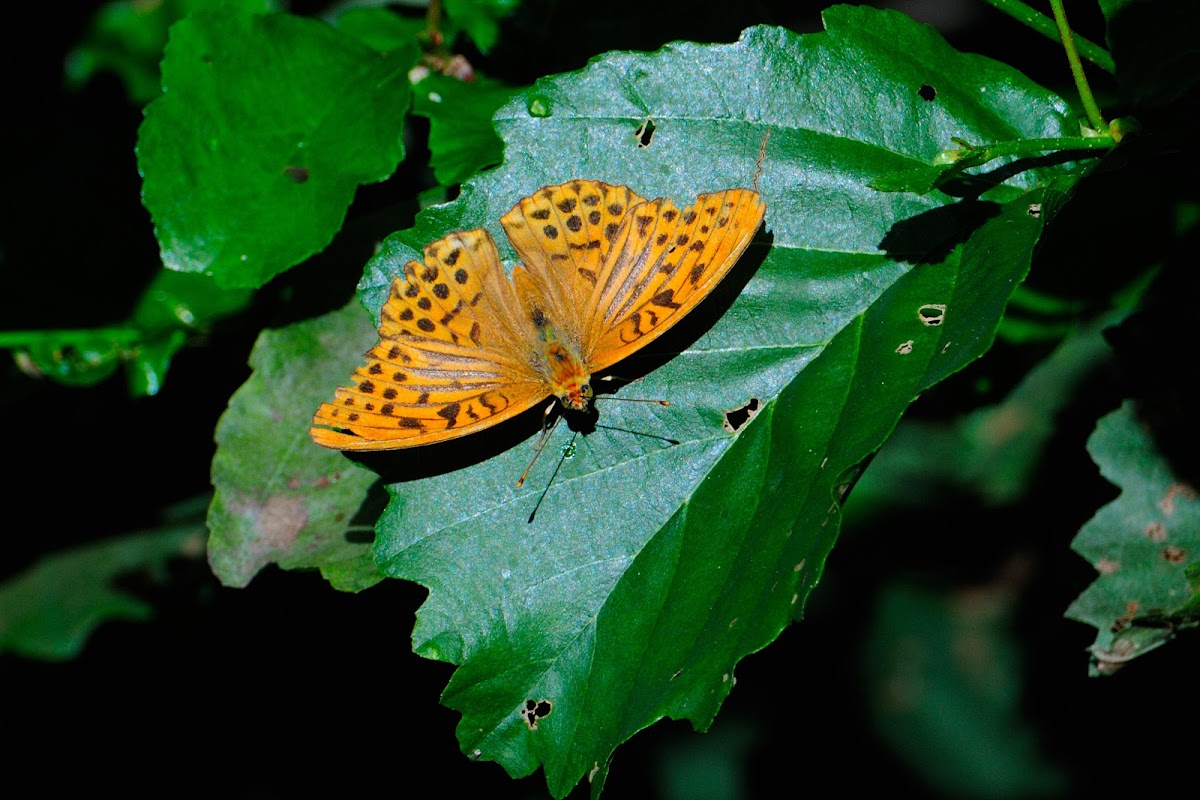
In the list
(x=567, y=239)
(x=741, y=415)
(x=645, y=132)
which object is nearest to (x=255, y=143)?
(x=567, y=239)

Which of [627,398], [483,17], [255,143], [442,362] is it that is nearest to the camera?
[627,398]

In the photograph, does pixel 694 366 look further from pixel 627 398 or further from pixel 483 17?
pixel 483 17

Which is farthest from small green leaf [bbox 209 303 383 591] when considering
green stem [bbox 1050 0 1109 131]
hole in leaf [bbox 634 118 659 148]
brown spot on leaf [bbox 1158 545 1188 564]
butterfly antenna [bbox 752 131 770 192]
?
brown spot on leaf [bbox 1158 545 1188 564]

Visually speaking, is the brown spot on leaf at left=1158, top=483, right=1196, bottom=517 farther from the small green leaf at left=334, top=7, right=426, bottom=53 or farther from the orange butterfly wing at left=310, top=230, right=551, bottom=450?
the small green leaf at left=334, top=7, right=426, bottom=53

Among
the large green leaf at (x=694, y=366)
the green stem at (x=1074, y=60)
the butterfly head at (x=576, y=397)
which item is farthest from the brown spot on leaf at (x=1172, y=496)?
the butterfly head at (x=576, y=397)

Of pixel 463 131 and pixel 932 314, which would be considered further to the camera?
pixel 463 131

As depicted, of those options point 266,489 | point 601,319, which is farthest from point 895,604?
point 266,489

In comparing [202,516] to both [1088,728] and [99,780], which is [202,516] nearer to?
[99,780]
